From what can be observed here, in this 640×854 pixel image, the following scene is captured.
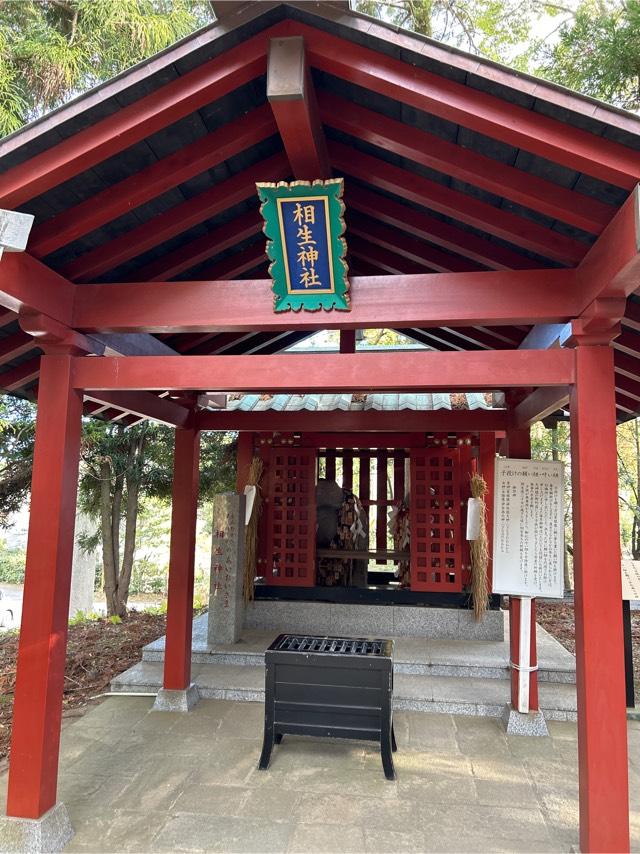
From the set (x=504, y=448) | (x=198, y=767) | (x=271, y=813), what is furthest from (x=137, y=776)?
(x=504, y=448)

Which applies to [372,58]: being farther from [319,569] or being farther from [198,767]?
[319,569]

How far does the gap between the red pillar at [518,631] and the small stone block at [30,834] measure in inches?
144

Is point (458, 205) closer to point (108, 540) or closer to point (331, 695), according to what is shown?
point (331, 695)

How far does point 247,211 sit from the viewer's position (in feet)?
13.5

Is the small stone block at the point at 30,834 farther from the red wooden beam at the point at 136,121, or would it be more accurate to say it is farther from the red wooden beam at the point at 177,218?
the red wooden beam at the point at 136,121

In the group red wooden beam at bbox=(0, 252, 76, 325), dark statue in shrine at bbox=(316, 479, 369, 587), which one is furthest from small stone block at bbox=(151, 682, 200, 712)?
red wooden beam at bbox=(0, 252, 76, 325)

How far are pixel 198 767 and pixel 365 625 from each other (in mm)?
3352

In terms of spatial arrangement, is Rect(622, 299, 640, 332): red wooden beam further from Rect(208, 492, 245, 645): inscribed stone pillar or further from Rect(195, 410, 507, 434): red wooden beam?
Rect(208, 492, 245, 645): inscribed stone pillar

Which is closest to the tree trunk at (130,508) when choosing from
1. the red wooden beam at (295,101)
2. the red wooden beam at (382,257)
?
the red wooden beam at (382,257)

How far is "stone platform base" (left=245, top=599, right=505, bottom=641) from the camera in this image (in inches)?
279

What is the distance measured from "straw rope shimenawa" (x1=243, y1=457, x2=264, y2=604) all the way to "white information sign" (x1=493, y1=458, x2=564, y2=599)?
3.52 meters

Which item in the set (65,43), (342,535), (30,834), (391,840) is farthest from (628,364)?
(65,43)

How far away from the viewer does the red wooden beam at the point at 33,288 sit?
3.14 metres

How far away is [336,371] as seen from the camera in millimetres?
3490
